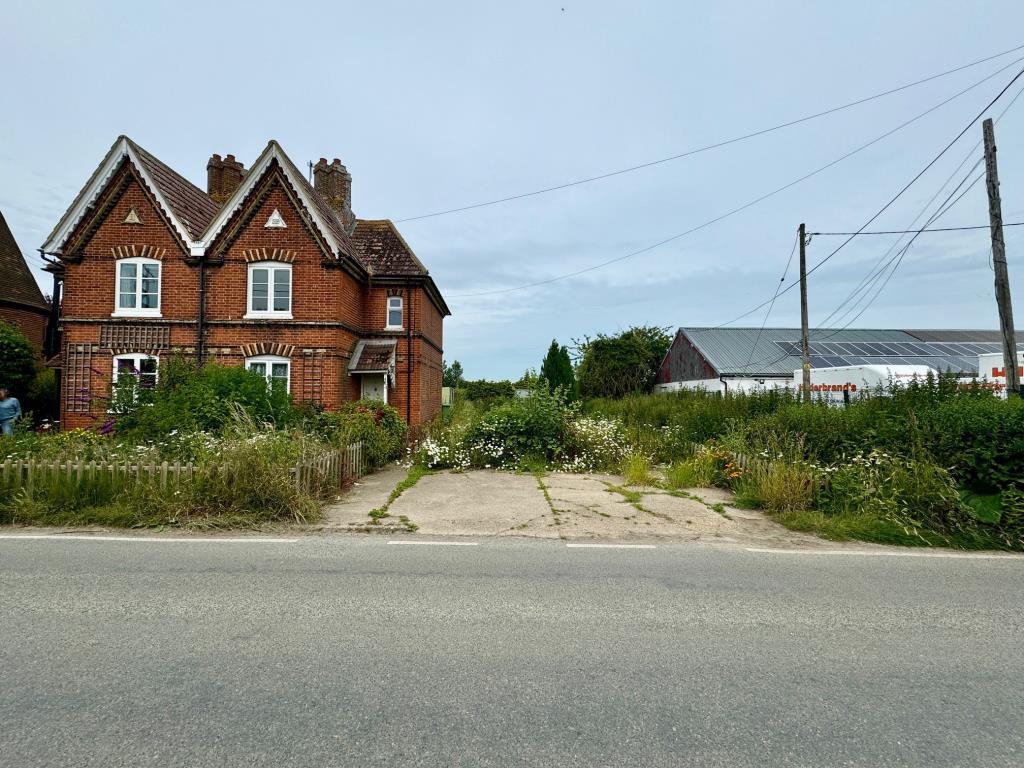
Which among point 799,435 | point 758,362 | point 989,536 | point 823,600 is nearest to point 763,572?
point 823,600

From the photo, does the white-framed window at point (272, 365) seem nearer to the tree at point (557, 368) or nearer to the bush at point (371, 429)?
the bush at point (371, 429)

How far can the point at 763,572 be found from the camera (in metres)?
5.63

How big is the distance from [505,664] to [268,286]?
16.0 metres

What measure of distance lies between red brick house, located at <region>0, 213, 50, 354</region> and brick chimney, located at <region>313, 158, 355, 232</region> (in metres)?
14.1

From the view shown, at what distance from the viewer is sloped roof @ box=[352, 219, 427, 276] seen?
19.7 meters

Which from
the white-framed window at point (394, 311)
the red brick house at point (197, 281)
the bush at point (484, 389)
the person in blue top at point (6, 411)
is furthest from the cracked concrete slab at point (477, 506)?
the bush at point (484, 389)

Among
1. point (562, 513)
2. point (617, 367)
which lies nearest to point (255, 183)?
point (562, 513)

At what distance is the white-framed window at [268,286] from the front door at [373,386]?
3.43 m

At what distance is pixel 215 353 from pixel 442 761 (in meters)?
16.7

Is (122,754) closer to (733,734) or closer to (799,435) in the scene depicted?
(733,734)

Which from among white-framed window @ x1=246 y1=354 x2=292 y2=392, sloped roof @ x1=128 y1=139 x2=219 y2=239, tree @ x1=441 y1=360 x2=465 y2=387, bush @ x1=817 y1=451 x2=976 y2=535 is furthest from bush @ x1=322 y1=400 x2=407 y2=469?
tree @ x1=441 y1=360 x2=465 y2=387

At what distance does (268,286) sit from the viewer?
1678cm

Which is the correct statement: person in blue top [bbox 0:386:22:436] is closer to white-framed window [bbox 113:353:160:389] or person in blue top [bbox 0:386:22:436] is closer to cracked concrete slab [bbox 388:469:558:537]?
white-framed window [bbox 113:353:160:389]

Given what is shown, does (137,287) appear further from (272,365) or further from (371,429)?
(371,429)
